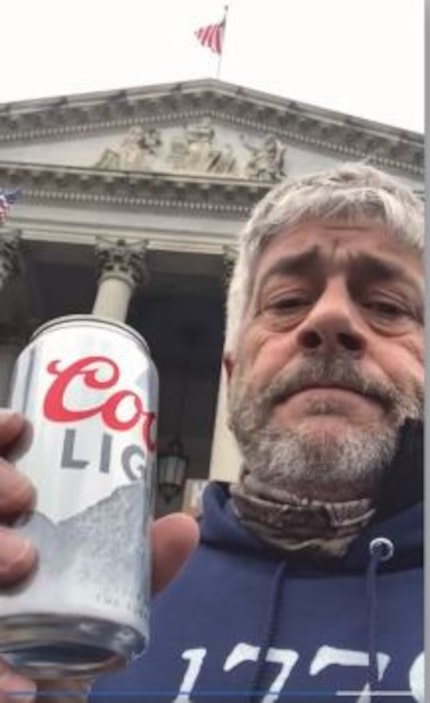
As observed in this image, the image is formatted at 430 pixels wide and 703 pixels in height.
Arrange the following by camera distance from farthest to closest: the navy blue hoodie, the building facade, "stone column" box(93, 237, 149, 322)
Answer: the building facade < "stone column" box(93, 237, 149, 322) < the navy blue hoodie

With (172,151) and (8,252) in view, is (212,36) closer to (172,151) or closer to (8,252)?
(172,151)

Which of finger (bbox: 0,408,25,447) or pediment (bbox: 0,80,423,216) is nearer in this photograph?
finger (bbox: 0,408,25,447)

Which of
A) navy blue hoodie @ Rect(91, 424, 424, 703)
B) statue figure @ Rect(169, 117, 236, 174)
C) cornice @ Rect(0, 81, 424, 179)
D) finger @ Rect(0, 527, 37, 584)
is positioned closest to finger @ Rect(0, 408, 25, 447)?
finger @ Rect(0, 527, 37, 584)

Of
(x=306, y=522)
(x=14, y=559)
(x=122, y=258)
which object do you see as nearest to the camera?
(x=14, y=559)

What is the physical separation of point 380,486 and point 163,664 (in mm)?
574

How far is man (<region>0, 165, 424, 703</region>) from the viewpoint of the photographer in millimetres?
2035

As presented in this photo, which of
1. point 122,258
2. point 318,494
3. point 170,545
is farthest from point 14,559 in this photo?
point 122,258

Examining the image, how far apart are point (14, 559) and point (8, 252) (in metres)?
19.7

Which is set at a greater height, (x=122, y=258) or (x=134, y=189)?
(x=134, y=189)

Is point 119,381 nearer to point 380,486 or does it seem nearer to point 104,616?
point 104,616

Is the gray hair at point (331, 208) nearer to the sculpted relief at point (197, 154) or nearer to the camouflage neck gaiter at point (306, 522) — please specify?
the camouflage neck gaiter at point (306, 522)

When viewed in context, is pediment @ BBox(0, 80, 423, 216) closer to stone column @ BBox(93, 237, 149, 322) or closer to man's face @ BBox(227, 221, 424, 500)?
stone column @ BBox(93, 237, 149, 322)

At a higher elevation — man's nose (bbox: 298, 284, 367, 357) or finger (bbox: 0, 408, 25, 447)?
man's nose (bbox: 298, 284, 367, 357)

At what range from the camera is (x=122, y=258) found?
20422mm
